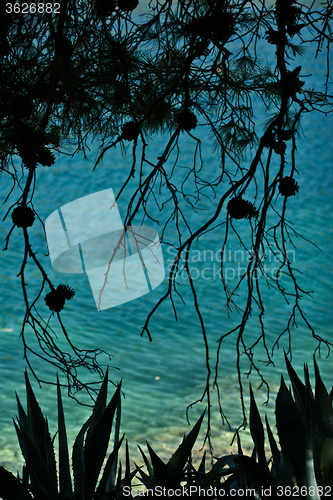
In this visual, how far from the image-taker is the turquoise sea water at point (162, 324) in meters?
2.29

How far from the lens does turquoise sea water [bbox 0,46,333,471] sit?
2.29 metres

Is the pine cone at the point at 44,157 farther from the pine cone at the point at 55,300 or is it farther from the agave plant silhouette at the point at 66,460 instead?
the agave plant silhouette at the point at 66,460

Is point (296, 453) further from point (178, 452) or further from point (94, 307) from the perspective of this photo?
point (94, 307)

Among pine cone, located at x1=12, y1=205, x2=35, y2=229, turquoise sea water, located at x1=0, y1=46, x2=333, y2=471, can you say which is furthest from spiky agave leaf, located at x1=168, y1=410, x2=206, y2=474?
turquoise sea water, located at x1=0, y1=46, x2=333, y2=471

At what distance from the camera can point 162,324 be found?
333 centimetres

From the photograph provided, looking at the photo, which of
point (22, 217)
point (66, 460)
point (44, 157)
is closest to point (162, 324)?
point (66, 460)

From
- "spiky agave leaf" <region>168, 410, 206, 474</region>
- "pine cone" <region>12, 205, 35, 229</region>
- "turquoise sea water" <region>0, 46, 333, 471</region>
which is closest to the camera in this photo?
"pine cone" <region>12, 205, 35, 229</region>

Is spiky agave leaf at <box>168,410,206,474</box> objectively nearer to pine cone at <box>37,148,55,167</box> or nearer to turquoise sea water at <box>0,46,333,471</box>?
pine cone at <box>37,148,55,167</box>

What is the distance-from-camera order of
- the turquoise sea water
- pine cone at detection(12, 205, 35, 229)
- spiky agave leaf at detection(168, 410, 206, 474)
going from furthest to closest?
the turquoise sea water < spiky agave leaf at detection(168, 410, 206, 474) < pine cone at detection(12, 205, 35, 229)

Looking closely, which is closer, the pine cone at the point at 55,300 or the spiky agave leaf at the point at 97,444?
the pine cone at the point at 55,300

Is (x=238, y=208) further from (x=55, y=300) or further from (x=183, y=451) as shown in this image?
(x=183, y=451)

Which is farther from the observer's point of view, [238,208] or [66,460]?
[66,460]

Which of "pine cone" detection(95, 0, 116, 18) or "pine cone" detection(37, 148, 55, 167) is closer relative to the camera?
"pine cone" detection(95, 0, 116, 18)

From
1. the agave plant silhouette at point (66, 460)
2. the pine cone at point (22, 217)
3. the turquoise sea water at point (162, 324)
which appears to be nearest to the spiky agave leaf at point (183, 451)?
the agave plant silhouette at point (66, 460)
